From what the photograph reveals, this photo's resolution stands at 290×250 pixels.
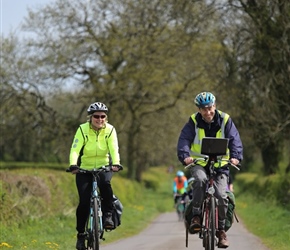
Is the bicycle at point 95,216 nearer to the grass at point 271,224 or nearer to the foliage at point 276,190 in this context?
the grass at point 271,224

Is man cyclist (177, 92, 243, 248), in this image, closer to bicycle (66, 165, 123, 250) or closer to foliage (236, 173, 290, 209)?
bicycle (66, 165, 123, 250)

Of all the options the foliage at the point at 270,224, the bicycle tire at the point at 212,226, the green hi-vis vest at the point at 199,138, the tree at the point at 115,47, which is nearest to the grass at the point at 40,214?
the foliage at the point at 270,224

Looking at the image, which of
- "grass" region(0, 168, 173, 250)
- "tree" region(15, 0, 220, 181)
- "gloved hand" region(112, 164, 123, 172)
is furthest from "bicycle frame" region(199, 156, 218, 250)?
"tree" region(15, 0, 220, 181)

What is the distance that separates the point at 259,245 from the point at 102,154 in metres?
5.59

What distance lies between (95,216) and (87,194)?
1.36ft

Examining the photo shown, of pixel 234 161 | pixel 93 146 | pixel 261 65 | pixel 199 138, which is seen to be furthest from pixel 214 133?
pixel 261 65

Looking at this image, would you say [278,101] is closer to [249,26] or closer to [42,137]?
[249,26]

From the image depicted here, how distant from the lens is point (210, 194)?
402 inches

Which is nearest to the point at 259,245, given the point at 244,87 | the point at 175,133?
the point at 244,87

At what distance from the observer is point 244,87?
36.3 m

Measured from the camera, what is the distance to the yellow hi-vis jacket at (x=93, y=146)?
35.8 ft

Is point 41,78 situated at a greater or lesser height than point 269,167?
greater

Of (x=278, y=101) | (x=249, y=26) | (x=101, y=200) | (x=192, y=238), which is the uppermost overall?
(x=249, y=26)

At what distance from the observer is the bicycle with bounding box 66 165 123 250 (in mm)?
10578
